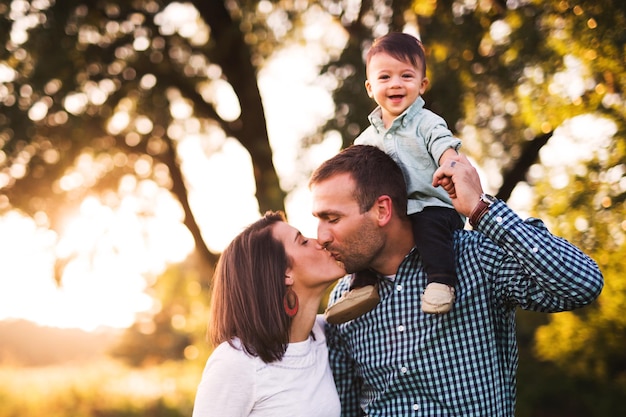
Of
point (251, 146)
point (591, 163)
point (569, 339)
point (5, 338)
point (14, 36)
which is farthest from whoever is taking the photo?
point (5, 338)

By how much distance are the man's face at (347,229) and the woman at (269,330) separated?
2.4 inches

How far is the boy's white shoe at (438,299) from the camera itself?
2.57 meters

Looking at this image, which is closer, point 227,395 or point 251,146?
point 227,395

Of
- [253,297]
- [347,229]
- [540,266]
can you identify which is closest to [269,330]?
[253,297]

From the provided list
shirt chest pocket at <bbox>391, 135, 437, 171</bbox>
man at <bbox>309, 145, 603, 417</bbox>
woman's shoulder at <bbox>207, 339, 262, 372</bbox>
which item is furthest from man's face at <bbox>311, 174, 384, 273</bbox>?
woman's shoulder at <bbox>207, 339, 262, 372</bbox>

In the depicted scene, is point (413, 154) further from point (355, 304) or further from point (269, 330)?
point (269, 330)

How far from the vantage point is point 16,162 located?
8828mm

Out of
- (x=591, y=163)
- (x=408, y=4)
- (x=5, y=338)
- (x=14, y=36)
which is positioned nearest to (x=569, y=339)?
(x=591, y=163)

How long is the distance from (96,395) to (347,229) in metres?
11.6

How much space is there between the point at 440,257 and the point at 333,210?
0.46 m

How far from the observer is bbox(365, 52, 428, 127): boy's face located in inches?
115

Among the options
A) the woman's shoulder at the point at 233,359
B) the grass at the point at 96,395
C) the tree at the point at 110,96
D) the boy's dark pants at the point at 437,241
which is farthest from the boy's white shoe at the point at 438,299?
the grass at the point at 96,395

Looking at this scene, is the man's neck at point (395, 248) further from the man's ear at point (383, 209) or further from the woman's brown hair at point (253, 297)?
Answer: the woman's brown hair at point (253, 297)

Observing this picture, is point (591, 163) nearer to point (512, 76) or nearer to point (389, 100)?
point (512, 76)
